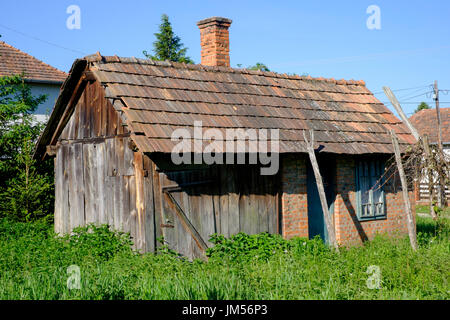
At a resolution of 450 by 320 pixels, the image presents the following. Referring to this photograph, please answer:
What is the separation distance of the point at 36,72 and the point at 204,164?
1546 centimetres

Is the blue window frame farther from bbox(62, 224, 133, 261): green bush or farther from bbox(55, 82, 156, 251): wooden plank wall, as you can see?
bbox(62, 224, 133, 261): green bush

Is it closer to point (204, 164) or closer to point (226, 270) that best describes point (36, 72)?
point (204, 164)

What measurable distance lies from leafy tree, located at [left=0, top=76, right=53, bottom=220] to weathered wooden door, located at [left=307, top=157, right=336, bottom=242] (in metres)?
7.23

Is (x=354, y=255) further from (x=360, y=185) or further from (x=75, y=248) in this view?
(x=75, y=248)

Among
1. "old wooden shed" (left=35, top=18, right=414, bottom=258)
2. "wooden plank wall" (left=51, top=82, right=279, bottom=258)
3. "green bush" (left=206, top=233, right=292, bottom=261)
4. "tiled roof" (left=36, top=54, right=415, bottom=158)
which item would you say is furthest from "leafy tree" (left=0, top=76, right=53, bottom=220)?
"green bush" (left=206, top=233, right=292, bottom=261)

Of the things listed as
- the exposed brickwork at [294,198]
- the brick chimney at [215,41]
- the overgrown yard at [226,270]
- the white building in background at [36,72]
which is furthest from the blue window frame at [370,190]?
the white building in background at [36,72]

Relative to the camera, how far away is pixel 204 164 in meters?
10.5

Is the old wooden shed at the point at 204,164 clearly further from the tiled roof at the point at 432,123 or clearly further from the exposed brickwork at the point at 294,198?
the tiled roof at the point at 432,123

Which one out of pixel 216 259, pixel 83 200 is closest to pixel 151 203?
pixel 216 259

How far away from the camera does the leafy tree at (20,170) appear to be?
1421 centimetres

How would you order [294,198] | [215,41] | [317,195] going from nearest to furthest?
[294,198] < [317,195] < [215,41]

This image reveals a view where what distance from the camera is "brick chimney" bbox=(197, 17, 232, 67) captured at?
13586 millimetres

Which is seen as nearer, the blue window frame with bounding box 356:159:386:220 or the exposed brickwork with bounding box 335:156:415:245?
the exposed brickwork with bounding box 335:156:415:245

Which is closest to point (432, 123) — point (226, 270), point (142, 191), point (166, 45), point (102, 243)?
point (166, 45)
